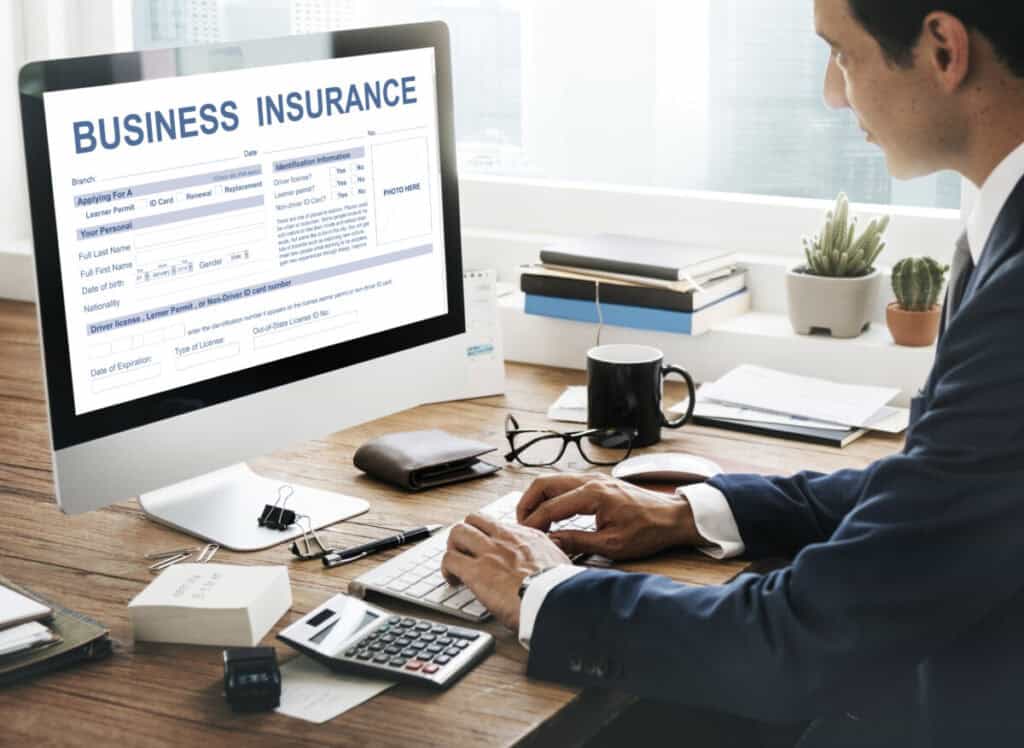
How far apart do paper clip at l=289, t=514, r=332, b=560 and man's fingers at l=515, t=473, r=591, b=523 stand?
21cm

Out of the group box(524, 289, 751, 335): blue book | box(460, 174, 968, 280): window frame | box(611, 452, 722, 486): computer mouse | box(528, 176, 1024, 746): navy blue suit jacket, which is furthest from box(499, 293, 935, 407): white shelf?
box(528, 176, 1024, 746): navy blue suit jacket

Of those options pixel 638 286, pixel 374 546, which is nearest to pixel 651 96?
pixel 638 286

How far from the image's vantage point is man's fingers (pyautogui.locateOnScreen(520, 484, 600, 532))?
4.86 ft

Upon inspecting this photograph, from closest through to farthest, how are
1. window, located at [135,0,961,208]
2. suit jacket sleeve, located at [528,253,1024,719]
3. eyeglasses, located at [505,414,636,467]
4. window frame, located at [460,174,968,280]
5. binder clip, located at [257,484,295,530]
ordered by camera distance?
1. suit jacket sleeve, located at [528,253,1024,719]
2. binder clip, located at [257,484,295,530]
3. eyeglasses, located at [505,414,636,467]
4. window frame, located at [460,174,968,280]
5. window, located at [135,0,961,208]

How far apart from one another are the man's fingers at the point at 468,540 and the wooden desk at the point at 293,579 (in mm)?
96

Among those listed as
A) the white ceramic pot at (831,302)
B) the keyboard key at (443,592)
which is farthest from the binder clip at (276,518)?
the white ceramic pot at (831,302)

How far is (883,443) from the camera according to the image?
6.08ft

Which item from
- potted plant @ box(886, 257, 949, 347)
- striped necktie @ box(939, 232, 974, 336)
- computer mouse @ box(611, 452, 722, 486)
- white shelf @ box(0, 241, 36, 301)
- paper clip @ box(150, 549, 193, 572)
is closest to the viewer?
striped necktie @ box(939, 232, 974, 336)

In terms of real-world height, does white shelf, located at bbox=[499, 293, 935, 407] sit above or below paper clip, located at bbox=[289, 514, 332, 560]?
above

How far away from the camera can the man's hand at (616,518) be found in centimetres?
145

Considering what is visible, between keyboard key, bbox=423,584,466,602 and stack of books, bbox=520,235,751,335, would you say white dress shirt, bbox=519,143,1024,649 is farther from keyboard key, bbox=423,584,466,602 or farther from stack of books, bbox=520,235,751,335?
stack of books, bbox=520,235,751,335

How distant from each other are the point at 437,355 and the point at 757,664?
2.36 ft

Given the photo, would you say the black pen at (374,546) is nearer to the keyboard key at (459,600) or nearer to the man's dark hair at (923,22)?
the keyboard key at (459,600)

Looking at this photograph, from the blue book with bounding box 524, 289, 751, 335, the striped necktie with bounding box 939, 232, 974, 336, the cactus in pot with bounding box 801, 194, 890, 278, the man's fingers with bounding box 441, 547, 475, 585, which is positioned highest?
the striped necktie with bounding box 939, 232, 974, 336
